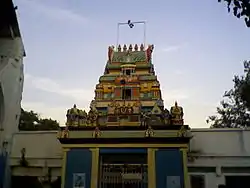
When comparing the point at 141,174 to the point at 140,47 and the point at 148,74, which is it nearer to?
the point at 148,74

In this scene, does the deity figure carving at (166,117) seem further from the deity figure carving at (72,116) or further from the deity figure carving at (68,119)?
the deity figure carving at (68,119)

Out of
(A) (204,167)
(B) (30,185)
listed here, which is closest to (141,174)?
(A) (204,167)

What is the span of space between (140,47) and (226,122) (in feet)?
24.2

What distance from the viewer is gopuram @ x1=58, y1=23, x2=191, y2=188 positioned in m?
12.4

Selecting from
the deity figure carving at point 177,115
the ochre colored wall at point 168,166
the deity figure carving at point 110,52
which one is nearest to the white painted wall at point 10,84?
the deity figure carving at point 110,52

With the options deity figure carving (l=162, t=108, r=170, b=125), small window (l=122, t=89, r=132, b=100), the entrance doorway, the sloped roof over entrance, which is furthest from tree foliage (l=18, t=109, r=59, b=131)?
deity figure carving (l=162, t=108, r=170, b=125)

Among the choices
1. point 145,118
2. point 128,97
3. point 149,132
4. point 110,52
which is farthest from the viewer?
point 110,52

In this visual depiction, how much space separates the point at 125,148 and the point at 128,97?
374 cm

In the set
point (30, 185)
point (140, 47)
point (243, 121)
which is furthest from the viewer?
point (243, 121)

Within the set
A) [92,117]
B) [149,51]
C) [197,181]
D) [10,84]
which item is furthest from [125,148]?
[10,84]

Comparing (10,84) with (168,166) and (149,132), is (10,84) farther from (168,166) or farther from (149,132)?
(168,166)

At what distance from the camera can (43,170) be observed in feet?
50.0

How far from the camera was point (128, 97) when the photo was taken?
1600 centimetres

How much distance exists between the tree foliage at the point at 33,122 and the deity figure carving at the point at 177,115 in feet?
43.2
